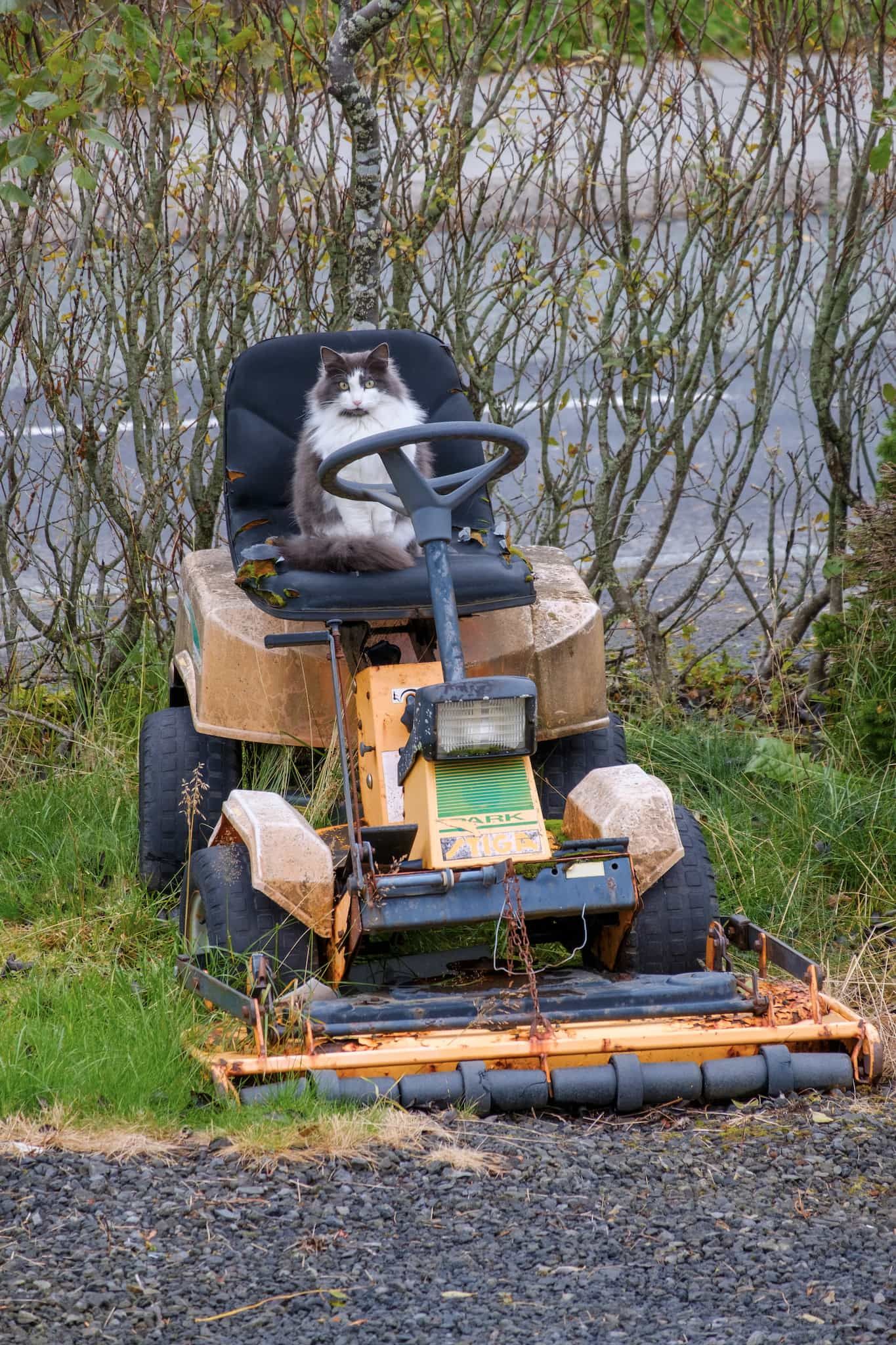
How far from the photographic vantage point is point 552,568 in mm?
4598

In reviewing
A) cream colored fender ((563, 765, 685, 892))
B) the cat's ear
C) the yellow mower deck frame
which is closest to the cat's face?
the cat's ear

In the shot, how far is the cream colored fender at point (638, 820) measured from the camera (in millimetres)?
3463

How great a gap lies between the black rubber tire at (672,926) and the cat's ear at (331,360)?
72.4 inches

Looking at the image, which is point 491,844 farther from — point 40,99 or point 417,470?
point 40,99

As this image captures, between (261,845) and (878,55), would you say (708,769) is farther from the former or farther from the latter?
(878,55)

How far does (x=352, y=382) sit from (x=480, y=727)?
1.47 m

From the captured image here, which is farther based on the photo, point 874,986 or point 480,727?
point 874,986

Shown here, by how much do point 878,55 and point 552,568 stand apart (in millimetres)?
2702

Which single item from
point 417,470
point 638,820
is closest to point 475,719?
point 638,820

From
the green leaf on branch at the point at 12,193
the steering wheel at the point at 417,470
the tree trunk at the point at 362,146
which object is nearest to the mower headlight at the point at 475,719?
the steering wheel at the point at 417,470

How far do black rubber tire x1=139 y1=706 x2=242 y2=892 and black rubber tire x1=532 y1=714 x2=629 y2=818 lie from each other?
91 cm

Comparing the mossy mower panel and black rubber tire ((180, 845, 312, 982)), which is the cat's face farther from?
black rubber tire ((180, 845, 312, 982))

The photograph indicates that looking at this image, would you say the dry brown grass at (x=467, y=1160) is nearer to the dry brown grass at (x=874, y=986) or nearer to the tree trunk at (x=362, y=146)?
the dry brown grass at (x=874, y=986)

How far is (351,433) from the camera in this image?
14.3ft
